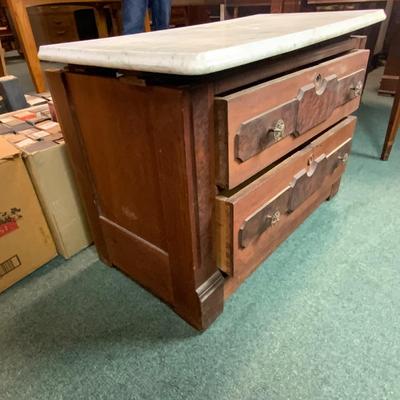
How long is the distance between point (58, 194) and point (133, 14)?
34.6 inches

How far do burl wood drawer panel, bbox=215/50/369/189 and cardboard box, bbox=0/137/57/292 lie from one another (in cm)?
54

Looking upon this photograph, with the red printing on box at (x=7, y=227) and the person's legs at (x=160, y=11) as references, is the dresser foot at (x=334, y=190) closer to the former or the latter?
the red printing on box at (x=7, y=227)

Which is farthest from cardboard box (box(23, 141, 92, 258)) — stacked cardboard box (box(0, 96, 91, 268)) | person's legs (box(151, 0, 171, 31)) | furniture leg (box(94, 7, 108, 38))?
furniture leg (box(94, 7, 108, 38))

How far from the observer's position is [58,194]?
877mm

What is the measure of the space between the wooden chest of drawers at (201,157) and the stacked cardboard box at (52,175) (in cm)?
10

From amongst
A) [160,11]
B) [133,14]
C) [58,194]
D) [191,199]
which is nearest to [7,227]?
[58,194]

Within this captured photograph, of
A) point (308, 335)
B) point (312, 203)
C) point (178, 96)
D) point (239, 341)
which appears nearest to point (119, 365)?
point (239, 341)

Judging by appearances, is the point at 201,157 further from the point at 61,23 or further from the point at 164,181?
the point at 61,23

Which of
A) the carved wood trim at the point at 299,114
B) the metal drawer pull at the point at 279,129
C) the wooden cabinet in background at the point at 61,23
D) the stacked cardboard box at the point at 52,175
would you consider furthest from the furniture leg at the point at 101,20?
the metal drawer pull at the point at 279,129

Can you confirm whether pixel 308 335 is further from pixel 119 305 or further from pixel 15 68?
pixel 15 68

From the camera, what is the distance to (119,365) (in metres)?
0.66

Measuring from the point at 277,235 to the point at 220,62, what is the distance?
493mm

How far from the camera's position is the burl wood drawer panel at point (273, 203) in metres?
0.60

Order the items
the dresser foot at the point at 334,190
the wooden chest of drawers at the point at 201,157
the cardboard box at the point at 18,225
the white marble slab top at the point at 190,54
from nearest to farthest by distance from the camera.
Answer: the white marble slab top at the point at 190,54, the wooden chest of drawers at the point at 201,157, the cardboard box at the point at 18,225, the dresser foot at the point at 334,190
